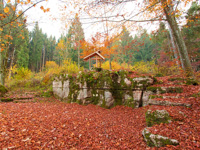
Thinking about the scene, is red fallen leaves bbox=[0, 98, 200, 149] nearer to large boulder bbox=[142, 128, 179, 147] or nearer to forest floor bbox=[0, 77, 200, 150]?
forest floor bbox=[0, 77, 200, 150]

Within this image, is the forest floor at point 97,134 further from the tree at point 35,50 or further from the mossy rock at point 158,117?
the tree at point 35,50

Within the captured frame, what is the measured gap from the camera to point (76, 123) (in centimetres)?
316

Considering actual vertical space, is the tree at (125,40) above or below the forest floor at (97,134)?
above

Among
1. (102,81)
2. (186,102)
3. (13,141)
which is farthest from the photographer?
(102,81)

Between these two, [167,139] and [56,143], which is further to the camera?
[56,143]

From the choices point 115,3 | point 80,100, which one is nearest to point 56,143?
point 80,100

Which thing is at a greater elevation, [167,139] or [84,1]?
[84,1]

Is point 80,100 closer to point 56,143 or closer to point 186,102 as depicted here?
point 56,143

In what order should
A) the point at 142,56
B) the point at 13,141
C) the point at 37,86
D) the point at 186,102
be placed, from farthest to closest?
the point at 142,56 → the point at 37,86 → the point at 186,102 → the point at 13,141

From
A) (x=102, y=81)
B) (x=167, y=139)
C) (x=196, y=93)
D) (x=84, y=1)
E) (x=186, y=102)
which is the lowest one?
(x=167, y=139)

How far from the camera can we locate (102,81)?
18.2ft

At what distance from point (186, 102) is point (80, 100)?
4590 mm

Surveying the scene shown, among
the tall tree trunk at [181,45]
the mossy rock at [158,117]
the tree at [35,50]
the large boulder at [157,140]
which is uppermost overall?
the tree at [35,50]

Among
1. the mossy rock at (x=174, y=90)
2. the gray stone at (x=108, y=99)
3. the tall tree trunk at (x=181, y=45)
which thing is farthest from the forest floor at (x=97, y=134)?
the gray stone at (x=108, y=99)
